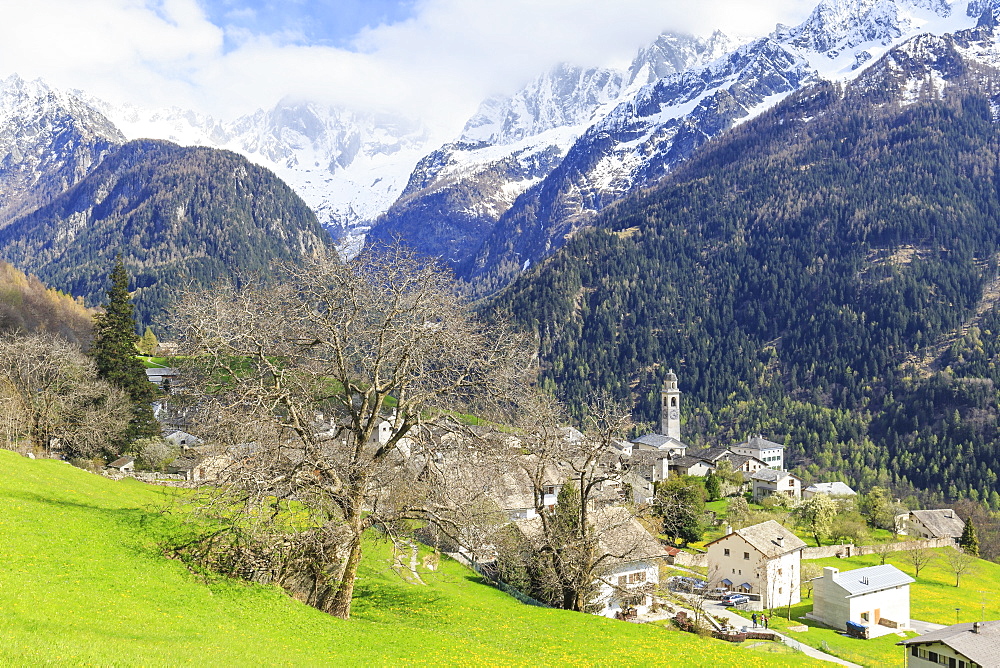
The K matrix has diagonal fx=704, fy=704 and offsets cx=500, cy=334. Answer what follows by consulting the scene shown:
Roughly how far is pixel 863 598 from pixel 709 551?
12.9 meters

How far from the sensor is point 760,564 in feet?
192

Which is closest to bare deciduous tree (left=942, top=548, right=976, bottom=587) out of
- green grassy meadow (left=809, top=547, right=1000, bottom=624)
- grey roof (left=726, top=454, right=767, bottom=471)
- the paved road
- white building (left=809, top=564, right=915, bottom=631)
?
green grassy meadow (left=809, top=547, right=1000, bottom=624)

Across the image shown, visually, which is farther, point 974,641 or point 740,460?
point 740,460

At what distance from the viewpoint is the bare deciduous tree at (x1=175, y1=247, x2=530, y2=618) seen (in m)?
19.2

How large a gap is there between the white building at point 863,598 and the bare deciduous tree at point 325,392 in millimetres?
45196

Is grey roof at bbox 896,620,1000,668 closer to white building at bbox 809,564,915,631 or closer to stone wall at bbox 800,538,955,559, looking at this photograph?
white building at bbox 809,564,915,631

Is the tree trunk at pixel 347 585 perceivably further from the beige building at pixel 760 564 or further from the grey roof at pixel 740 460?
Answer: the grey roof at pixel 740 460

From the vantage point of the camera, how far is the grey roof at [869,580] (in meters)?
54.2

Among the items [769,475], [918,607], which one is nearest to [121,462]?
[918,607]

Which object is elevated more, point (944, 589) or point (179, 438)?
point (179, 438)

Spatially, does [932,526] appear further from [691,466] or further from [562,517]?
[562,517]

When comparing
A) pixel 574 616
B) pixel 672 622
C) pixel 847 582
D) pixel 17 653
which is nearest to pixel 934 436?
pixel 847 582

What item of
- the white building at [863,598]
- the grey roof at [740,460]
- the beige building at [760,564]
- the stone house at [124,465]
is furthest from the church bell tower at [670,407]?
the stone house at [124,465]

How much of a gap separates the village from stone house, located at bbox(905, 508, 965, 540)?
0.51 ft
